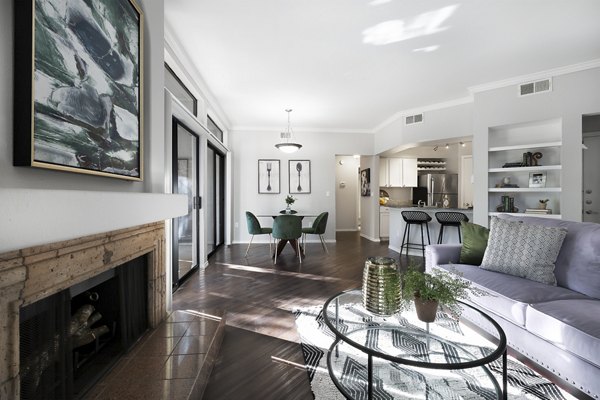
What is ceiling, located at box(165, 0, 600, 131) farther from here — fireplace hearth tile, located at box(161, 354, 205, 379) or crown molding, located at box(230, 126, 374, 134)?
fireplace hearth tile, located at box(161, 354, 205, 379)

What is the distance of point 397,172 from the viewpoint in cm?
709

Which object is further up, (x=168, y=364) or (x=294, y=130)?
(x=294, y=130)

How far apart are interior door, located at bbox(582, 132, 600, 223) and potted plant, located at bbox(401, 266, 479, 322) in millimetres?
4465

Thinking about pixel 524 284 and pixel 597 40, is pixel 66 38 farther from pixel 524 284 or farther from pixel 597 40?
pixel 597 40

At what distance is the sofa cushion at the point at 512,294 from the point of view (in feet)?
5.61

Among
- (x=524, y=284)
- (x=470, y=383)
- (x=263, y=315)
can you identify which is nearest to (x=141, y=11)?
(x=263, y=315)

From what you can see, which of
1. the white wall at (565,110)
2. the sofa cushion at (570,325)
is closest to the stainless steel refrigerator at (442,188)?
the white wall at (565,110)

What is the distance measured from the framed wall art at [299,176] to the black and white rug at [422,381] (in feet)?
15.0

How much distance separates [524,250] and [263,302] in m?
2.42

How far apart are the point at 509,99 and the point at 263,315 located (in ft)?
14.5

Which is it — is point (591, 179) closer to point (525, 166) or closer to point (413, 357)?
point (525, 166)

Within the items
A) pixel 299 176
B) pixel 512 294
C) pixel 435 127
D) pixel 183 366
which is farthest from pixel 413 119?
pixel 183 366

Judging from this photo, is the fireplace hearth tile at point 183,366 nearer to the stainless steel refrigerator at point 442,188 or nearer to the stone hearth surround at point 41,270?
the stone hearth surround at point 41,270

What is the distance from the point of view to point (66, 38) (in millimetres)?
1065
